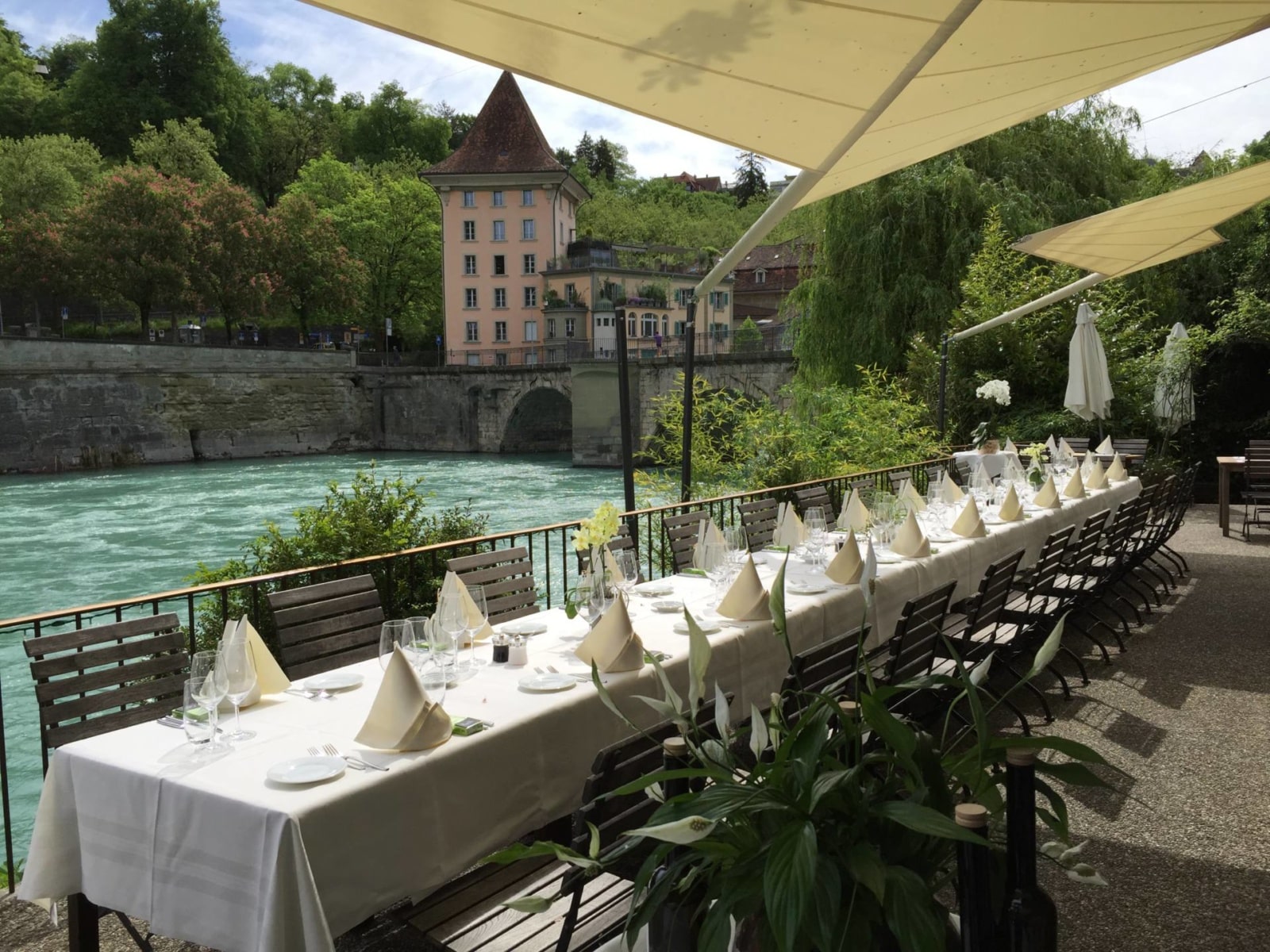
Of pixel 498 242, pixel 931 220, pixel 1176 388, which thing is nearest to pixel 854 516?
pixel 1176 388

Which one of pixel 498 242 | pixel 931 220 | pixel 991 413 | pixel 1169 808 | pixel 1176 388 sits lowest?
pixel 1169 808

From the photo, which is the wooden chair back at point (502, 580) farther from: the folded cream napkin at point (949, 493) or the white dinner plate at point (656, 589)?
the folded cream napkin at point (949, 493)

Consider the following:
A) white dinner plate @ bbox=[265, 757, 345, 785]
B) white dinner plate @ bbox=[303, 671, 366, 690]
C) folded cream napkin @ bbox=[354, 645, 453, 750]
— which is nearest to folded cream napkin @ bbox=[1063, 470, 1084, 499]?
white dinner plate @ bbox=[303, 671, 366, 690]

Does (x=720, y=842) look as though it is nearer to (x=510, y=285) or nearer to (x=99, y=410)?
(x=99, y=410)

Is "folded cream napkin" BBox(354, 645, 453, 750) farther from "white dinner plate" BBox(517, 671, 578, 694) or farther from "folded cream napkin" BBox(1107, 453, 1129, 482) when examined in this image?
"folded cream napkin" BBox(1107, 453, 1129, 482)

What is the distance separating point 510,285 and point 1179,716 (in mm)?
49202

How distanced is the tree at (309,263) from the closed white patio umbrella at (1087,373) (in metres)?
37.1

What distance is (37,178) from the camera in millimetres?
39000

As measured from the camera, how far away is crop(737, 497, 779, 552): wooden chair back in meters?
6.77

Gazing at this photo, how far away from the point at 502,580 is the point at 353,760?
93.0 inches

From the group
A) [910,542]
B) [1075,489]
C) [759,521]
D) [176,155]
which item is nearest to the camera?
Answer: [910,542]

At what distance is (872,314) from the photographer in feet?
56.6

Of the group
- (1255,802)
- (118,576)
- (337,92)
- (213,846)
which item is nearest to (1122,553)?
(1255,802)

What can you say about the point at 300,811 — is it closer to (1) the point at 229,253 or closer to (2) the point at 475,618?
(2) the point at 475,618
